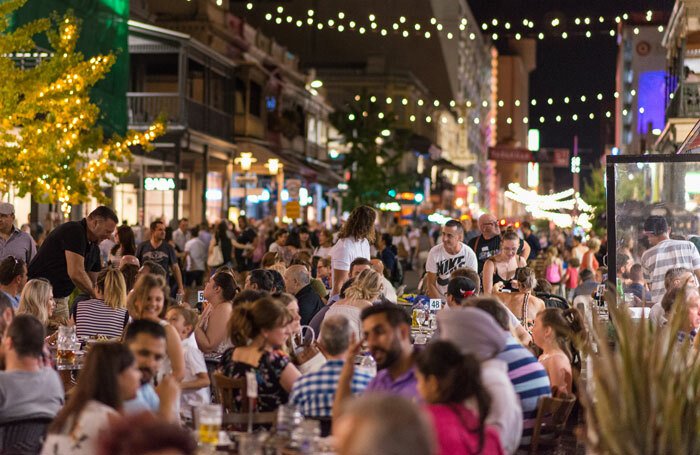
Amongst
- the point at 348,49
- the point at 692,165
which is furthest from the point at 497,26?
the point at 348,49

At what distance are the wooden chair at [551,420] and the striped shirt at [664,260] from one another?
3.35 metres

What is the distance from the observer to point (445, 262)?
12570 mm

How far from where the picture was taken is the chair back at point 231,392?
21.0 feet

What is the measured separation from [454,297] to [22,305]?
3.45 metres

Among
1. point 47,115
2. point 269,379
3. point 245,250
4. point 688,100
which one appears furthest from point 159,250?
point 688,100

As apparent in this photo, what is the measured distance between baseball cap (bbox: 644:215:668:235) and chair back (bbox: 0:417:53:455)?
19.9 ft

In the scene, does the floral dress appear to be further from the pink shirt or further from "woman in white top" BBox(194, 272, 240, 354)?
"woman in white top" BBox(194, 272, 240, 354)

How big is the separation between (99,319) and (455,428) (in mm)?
5887

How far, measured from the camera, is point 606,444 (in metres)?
4.65

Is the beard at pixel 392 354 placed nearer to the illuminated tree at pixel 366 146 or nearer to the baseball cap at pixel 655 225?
the baseball cap at pixel 655 225

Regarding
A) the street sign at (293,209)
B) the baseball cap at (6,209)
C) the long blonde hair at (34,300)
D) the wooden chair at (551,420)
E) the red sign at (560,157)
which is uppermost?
the red sign at (560,157)

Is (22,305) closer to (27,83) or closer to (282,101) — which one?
(27,83)

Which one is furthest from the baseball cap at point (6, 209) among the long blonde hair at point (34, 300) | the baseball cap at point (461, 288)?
the baseball cap at point (461, 288)

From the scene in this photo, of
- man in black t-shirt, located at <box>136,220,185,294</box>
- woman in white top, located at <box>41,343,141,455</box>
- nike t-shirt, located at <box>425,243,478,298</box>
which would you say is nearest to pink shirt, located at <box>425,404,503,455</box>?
woman in white top, located at <box>41,343,141,455</box>
